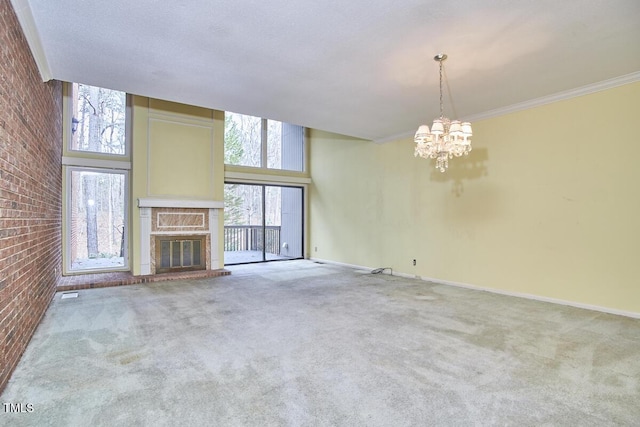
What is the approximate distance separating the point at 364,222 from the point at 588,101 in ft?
13.6

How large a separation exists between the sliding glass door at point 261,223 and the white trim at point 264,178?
245 mm

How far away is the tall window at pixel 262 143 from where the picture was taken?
745 cm

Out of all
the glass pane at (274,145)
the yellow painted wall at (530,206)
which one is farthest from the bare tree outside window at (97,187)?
the yellow painted wall at (530,206)

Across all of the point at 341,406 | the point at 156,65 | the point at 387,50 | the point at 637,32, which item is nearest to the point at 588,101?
the point at 637,32

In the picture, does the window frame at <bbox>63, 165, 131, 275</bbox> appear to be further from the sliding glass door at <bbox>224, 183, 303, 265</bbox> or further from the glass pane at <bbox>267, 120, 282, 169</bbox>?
the glass pane at <bbox>267, 120, 282, 169</bbox>

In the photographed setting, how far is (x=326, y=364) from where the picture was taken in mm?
2471

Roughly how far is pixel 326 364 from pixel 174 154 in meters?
5.02

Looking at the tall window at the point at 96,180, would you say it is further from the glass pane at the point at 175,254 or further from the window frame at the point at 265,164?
the window frame at the point at 265,164

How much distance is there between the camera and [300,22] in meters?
2.61

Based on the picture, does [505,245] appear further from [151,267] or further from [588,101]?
[151,267]

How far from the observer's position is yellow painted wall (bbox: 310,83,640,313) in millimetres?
3727

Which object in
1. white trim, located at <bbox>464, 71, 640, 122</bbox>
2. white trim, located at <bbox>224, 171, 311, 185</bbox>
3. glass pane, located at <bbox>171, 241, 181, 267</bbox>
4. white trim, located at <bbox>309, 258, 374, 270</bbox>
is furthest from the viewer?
white trim, located at <bbox>224, 171, 311, 185</bbox>

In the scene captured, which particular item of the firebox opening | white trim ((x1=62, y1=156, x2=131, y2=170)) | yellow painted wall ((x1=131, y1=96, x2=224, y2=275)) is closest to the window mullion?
yellow painted wall ((x1=131, y1=96, x2=224, y2=275))

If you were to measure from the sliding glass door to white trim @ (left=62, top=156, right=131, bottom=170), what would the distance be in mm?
2172
